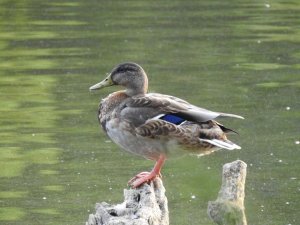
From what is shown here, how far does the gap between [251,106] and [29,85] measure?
290cm

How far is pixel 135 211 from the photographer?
6465 millimetres

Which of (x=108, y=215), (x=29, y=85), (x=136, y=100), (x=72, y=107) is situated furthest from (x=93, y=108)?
(x=108, y=215)

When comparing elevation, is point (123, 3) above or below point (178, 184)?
below

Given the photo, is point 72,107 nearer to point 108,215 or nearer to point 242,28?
point 242,28

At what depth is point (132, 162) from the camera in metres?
10.8

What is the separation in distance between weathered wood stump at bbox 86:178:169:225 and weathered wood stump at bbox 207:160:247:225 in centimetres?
39

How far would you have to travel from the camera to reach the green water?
988 cm

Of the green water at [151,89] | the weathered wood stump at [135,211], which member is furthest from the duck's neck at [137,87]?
the green water at [151,89]

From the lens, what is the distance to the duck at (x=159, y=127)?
748 cm

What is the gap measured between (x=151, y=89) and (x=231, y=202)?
758 centimetres

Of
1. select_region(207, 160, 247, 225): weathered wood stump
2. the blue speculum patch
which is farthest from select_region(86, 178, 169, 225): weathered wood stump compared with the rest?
the blue speculum patch

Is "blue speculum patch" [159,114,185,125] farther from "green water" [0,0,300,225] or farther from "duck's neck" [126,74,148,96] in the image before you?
"green water" [0,0,300,225]

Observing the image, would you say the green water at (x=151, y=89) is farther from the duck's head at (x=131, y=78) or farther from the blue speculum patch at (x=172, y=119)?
the blue speculum patch at (x=172, y=119)

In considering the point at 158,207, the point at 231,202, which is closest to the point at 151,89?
the point at 158,207
